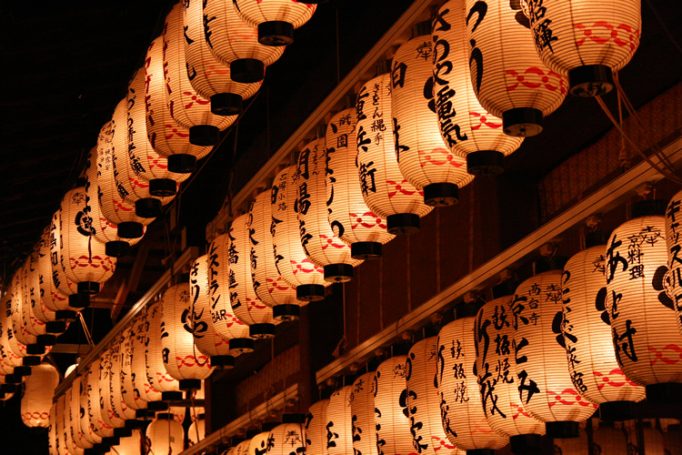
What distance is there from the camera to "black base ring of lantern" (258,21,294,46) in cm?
529

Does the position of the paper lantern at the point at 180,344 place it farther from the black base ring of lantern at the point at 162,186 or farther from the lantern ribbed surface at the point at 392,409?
the lantern ribbed surface at the point at 392,409

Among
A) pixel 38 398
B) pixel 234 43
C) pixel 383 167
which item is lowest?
pixel 383 167

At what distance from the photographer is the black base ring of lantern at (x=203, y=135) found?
6441 millimetres

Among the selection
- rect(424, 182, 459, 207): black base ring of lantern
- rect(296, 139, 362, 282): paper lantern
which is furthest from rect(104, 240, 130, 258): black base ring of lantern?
rect(424, 182, 459, 207): black base ring of lantern

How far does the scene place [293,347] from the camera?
1027 centimetres

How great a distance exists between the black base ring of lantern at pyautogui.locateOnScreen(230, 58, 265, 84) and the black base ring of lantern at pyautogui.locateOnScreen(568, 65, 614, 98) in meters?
2.13

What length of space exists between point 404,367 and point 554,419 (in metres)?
1.49

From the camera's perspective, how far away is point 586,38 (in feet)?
12.2

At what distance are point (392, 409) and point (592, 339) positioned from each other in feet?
6.08

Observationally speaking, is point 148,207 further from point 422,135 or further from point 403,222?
point 422,135

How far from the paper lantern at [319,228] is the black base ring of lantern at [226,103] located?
46 centimetres

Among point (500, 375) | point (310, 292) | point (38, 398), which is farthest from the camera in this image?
point (38, 398)

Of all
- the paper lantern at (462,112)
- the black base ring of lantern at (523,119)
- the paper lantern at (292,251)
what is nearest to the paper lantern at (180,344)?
the paper lantern at (292,251)

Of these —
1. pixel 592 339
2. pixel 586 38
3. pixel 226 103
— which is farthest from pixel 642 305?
pixel 226 103
